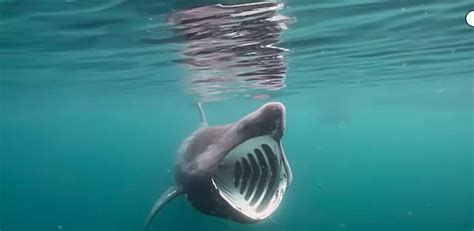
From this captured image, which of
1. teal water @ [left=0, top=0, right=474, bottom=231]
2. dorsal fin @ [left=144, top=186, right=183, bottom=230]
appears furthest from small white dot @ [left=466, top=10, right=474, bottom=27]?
dorsal fin @ [left=144, top=186, right=183, bottom=230]

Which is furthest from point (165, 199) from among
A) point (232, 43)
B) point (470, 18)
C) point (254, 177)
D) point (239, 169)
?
point (470, 18)

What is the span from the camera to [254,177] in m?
10.7

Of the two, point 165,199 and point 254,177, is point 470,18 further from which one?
point 165,199

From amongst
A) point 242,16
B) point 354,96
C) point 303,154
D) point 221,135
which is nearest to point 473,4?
point 242,16

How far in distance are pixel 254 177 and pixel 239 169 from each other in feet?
1.45

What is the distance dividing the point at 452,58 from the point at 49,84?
1798 centimetres

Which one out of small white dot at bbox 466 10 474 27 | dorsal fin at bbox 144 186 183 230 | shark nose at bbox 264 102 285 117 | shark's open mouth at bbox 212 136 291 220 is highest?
small white dot at bbox 466 10 474 27

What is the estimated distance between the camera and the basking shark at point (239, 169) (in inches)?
365

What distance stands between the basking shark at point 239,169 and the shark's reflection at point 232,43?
8.79 ft

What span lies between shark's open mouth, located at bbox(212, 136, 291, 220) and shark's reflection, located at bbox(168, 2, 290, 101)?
3094 millimetres

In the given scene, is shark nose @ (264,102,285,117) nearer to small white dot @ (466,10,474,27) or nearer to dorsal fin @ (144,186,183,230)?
dorsal fin @ (144,186,183,230)

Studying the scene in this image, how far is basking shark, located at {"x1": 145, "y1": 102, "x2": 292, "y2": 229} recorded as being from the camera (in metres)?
9.28

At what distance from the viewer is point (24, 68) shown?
19.4 m

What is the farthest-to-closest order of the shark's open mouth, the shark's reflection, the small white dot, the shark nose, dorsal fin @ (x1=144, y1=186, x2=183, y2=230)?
the small white dot → the shark's reflection → dorsal fin @ (x1=144, y1=186, x2=183, y2=230) → the shark's open mouth → the shark nose
